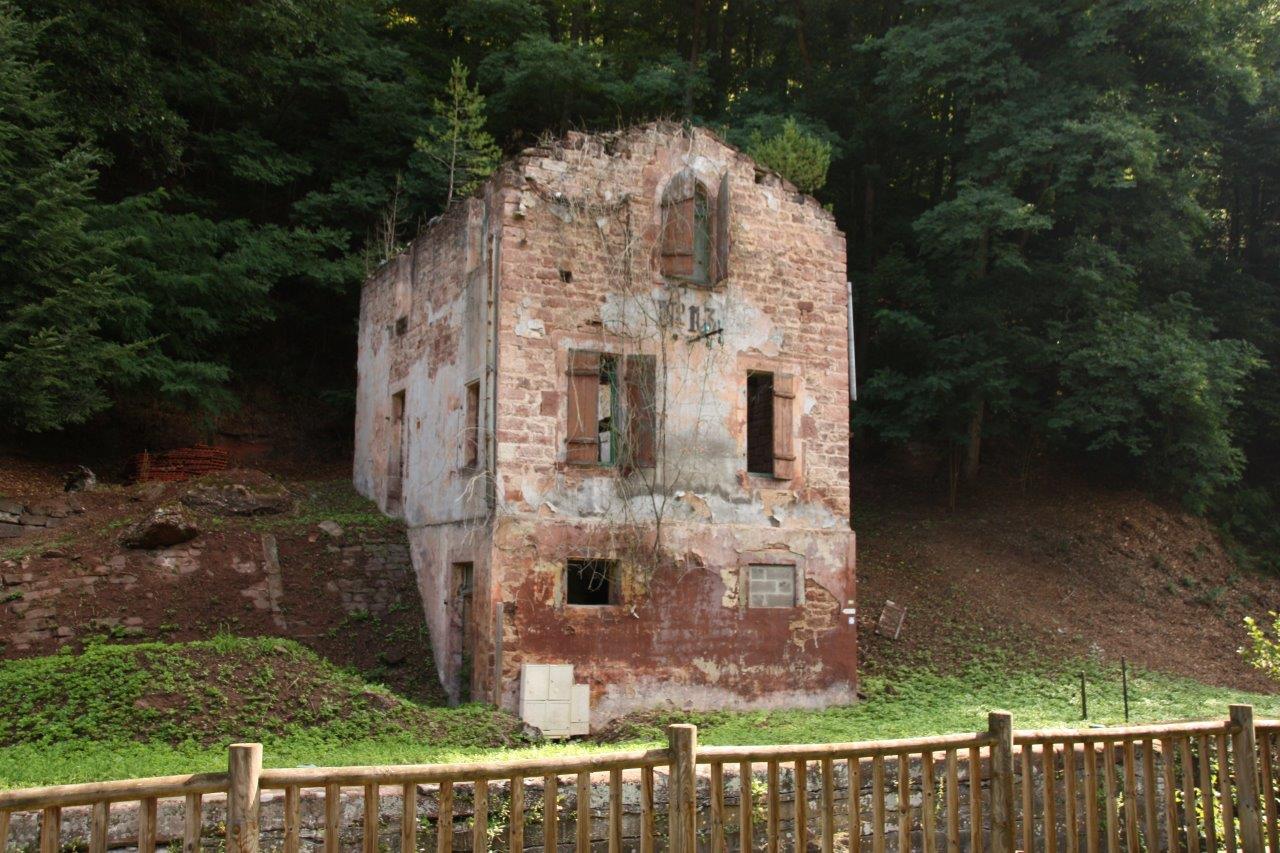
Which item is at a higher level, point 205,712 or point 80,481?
point 80,481

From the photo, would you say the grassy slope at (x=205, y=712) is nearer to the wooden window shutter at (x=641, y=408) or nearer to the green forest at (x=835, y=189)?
the wooden window shutter at (x=641, y=408)

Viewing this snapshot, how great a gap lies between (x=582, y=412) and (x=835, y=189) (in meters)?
14.7

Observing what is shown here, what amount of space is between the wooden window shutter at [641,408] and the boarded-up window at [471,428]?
6.41 feet

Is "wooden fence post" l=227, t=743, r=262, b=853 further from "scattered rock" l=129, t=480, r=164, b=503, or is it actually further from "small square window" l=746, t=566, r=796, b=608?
"scattered rock" l=129, t=480, r=164, b=503

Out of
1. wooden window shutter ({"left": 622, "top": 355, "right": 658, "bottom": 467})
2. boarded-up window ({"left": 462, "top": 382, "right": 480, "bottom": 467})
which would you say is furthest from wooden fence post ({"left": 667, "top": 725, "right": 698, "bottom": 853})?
boarded-up window ({"left": 462, "top": 382, "right": 480, "bottom": 467})

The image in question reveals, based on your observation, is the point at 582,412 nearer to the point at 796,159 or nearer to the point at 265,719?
the point at 265,719

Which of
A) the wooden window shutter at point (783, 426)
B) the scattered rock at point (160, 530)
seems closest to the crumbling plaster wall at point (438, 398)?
the scattered rock at point (160, 530)

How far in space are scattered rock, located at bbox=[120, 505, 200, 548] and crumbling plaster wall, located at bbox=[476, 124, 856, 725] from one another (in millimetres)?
4733

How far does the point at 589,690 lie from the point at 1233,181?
20902mm

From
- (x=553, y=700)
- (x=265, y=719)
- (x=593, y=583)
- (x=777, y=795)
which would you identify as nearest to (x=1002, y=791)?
(x=777, y=795)

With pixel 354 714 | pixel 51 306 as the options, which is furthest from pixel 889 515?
pixel 51 306

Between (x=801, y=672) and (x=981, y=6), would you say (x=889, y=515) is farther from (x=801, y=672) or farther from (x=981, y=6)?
(x=981, y=6)

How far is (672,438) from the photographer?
14039 mm

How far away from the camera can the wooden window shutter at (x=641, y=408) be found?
546 inches
